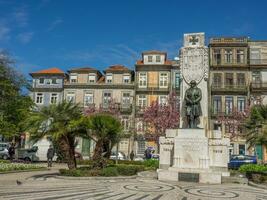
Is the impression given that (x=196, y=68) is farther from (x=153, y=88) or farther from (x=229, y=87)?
(x=153, y=88)

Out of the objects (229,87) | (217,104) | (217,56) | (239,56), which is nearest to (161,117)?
(217,104)

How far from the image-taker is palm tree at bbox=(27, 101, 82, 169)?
18.5 meters

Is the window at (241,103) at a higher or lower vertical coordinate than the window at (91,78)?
lower

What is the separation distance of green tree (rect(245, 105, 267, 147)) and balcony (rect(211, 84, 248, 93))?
33146 mm

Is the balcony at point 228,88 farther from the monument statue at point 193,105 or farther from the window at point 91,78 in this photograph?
the monument statue at point 193,105

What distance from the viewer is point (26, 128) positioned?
18641 mm

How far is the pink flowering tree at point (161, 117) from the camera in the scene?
1930 inches

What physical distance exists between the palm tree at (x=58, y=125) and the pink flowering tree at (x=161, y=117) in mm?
30172

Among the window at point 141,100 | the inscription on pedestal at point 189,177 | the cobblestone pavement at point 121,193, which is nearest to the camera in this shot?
the cobblestone pavement at point 121,193

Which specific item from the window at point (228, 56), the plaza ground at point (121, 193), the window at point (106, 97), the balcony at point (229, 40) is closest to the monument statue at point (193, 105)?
the plaza ground at point (121, 193)

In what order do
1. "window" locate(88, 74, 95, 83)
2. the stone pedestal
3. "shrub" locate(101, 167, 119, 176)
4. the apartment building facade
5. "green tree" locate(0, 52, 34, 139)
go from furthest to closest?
1. "window" locate(88, 74, 95, 83)
2. the apartment building facade
3. "green tree" locate(0, 52, 34, 139)
4. "shrub" locate(101, 167, 119, 176)
5. the stone pedestal

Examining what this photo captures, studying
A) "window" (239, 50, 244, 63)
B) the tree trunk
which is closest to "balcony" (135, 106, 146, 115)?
"window" (239, 50, 244, 63)

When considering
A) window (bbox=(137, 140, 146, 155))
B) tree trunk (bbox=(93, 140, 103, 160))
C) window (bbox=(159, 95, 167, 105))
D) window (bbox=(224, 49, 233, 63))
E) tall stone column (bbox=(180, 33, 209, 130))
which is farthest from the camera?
window (bbox=(159, 95, 167, 105))

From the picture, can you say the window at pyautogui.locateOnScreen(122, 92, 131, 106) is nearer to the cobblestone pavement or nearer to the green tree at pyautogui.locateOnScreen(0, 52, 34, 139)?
the green tree at pyautogui.locateOnScreen(0, 52, 34, 139)
